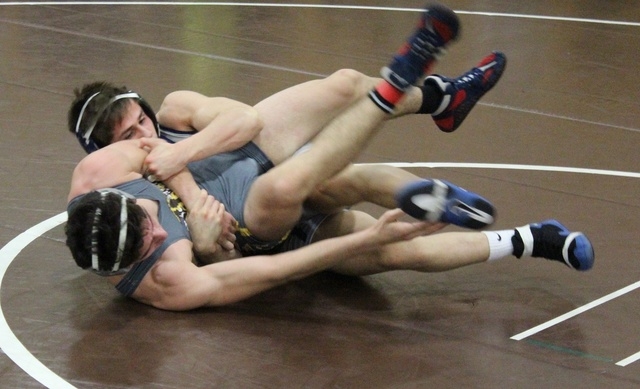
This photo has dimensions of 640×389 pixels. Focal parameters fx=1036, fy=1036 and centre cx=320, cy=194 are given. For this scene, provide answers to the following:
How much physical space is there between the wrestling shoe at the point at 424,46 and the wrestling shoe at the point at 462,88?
1.05 meters

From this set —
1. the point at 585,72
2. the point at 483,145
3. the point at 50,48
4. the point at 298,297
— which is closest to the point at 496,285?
the point at 298,297

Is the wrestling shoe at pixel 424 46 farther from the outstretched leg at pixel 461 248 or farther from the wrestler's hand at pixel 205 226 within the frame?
the wrestler's hand at pixel 205 226

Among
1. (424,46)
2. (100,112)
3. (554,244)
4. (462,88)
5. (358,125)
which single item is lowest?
(554,244)

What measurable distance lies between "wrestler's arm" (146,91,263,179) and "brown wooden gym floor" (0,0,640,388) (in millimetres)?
538

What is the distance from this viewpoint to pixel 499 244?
3939 mm

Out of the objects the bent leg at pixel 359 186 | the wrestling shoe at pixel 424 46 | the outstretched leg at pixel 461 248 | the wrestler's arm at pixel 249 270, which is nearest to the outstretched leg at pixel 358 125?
the wrestling shoe at pixel 424 46

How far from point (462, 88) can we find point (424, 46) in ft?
3.85

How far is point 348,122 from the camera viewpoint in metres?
3.50

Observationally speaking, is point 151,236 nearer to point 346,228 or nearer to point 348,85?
point 346,228

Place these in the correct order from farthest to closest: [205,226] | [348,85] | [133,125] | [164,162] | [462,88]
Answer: [462,88] < [348,85] < [133,125] < [164,162] < [205,226]

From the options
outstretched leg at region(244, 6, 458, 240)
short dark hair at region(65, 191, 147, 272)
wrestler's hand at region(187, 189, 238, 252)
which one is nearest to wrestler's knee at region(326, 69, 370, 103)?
outstretched leg at region(244, 6, 458, 240)

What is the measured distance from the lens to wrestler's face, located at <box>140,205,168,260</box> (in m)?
3.42

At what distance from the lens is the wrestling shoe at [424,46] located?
3422 millimetres

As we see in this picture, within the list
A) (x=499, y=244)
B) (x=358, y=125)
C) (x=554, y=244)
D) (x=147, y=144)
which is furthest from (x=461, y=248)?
(x=147, y=144)
